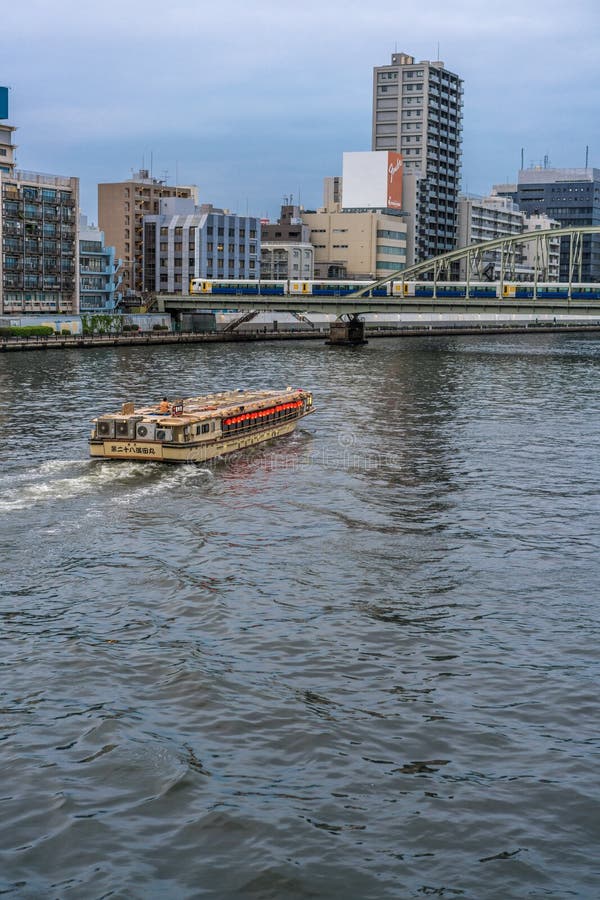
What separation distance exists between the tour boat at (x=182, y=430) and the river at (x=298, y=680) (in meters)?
0.87

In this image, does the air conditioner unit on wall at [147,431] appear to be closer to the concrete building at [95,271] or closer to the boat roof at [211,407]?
the boat roof at [211,407]

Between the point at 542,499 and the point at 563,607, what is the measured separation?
50.1 ft

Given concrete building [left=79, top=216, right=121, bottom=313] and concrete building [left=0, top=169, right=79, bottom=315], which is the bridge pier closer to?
concrete building [left=0, top=169, right=79, bottom=315]

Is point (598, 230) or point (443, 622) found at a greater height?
point (598, 230)

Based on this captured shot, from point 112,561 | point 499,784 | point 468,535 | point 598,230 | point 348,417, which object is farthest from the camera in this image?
point 598,230

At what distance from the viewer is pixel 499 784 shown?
68.5 ft

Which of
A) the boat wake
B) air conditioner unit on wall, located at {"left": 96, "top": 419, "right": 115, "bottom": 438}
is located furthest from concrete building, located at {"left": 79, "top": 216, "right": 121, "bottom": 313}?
the boat wake

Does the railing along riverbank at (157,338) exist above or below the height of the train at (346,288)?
below

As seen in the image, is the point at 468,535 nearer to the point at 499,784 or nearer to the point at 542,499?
the point at 542,499

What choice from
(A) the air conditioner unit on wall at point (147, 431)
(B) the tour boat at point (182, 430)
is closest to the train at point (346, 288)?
(B) the tour boat at point (182, 430)

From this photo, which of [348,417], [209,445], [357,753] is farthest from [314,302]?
[357,753]

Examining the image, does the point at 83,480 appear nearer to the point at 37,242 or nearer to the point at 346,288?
the point at 37,242

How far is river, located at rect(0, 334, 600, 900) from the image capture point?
1858 cm

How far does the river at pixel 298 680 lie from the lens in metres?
18.6
